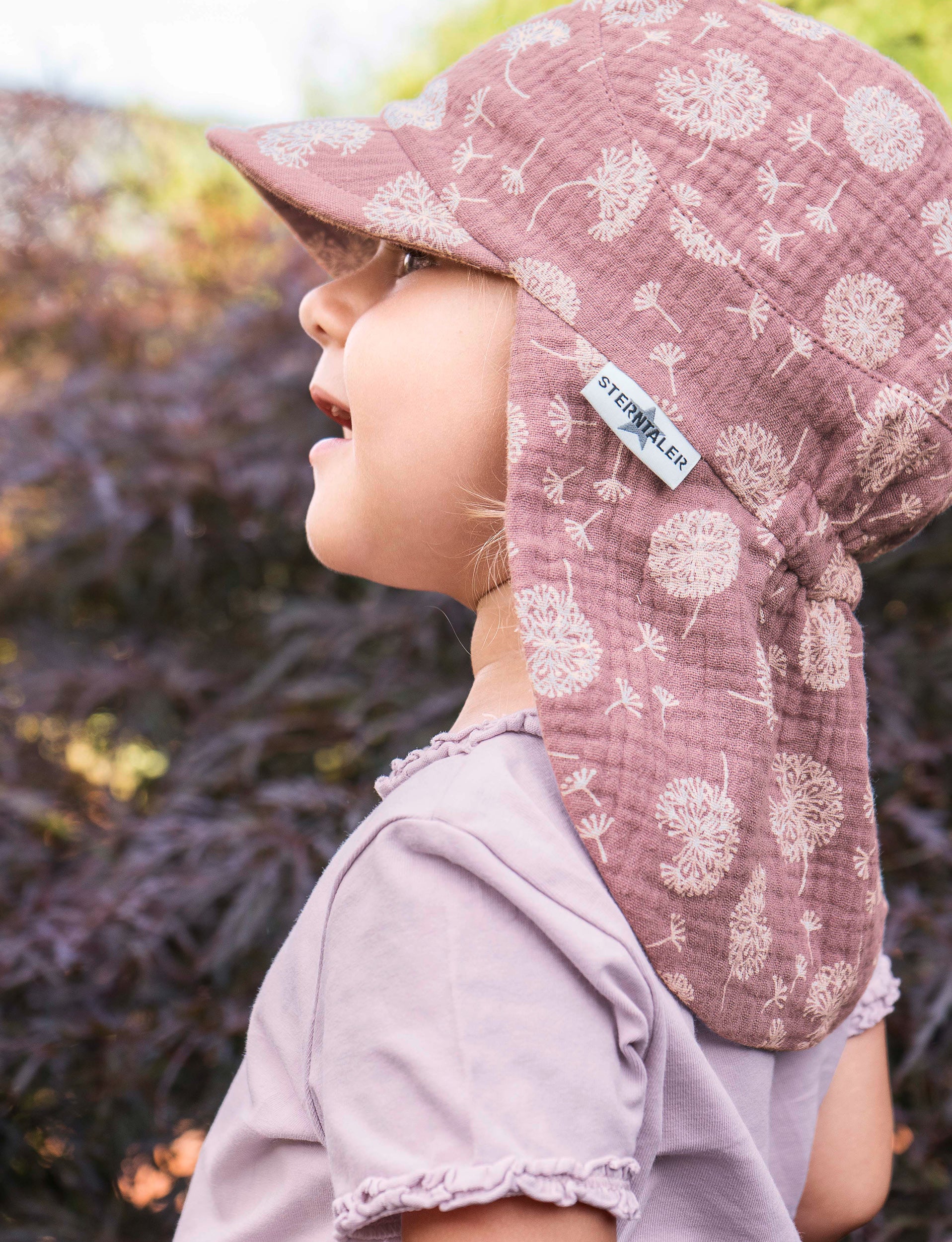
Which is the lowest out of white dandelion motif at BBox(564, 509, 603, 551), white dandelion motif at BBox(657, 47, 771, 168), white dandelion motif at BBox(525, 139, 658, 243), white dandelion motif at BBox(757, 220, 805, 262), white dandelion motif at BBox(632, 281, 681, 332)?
white dandelion motif at BBox(564, 509, 603, 551)

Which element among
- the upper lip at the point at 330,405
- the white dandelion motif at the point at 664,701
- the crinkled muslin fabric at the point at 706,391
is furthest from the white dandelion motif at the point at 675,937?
the upper lip at the point at 330,405

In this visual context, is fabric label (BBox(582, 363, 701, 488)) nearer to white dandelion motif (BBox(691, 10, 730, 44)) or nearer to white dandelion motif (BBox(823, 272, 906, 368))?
white dandelion motif (BBox(823, 272, 906, 368))

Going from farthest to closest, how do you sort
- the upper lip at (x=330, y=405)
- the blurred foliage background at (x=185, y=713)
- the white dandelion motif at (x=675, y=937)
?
1. the blurred foliage background at (x=185, y=713)
2. the upper lip at (x=330, y=405)
3. the white dandelion motif at (x=675, y=937)

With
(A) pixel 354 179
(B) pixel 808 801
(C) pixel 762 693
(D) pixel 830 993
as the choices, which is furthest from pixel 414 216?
(D) pixel 830 993

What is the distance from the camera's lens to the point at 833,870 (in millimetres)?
874

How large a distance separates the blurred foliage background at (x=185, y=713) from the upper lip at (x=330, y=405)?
389 mm

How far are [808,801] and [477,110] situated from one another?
0.67 meters

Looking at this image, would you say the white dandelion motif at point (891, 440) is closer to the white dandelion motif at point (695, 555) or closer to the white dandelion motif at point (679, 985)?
the white dandelion motif at point (695, 555)

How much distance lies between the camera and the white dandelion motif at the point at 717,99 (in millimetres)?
778

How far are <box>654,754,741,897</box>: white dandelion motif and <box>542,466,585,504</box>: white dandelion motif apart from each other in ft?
0.77

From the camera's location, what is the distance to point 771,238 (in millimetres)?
775

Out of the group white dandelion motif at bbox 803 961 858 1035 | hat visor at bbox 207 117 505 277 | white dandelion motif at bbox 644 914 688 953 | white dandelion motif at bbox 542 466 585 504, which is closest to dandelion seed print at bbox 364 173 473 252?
hat visor at bbox 207 117 505 277

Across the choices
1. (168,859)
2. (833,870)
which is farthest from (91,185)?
(833,870)

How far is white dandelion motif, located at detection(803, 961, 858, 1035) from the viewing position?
84 cm
